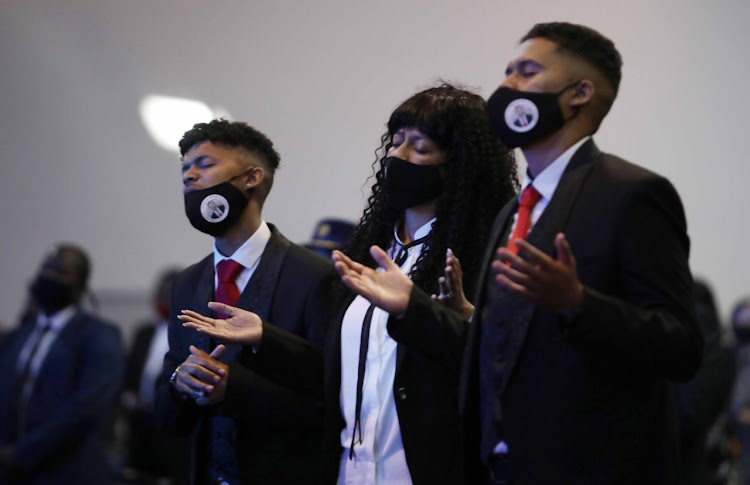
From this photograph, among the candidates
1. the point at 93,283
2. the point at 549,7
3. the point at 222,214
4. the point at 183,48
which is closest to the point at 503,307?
the point at 222,214

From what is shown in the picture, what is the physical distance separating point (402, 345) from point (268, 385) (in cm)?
48

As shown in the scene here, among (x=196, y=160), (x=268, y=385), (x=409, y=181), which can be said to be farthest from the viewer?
(x=196, y=160)

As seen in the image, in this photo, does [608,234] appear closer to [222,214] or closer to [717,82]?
[222,214]

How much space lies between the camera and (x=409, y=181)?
9.86 ft

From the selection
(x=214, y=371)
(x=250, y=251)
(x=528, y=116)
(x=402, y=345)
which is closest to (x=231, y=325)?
(x=214, y=371)

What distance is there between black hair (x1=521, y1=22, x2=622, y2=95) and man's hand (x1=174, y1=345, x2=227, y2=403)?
1251 millimetres

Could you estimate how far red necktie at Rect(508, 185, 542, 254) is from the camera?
97.1 inches

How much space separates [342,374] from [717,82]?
13.6 feet

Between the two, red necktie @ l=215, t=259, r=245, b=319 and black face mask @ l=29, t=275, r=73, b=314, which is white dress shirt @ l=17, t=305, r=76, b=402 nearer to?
black face mask @ l=29, t=275, r=73, b=314

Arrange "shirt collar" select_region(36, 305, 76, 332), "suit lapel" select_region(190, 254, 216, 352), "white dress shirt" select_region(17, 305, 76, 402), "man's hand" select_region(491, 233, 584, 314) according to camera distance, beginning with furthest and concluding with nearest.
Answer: "shirt collar" select_region(36, 305, 76, 332) → "white dress shirt" select_region(17, 305, 76, 402) → "suit lapel" select_region(190, 254, 216, 352) → "man's hand" select_region(491, 233, 584, 314)

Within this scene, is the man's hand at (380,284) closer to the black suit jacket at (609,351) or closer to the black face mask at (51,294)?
the black suit jacket at (609,351)

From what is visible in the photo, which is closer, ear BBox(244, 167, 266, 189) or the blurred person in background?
ear BBox(244, 167, 266, 189)

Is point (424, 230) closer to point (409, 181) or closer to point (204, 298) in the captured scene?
point (409, 181)

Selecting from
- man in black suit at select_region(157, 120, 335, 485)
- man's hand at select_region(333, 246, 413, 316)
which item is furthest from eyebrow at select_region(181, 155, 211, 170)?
man's hand at select_region(333, 246, 413, 316)
